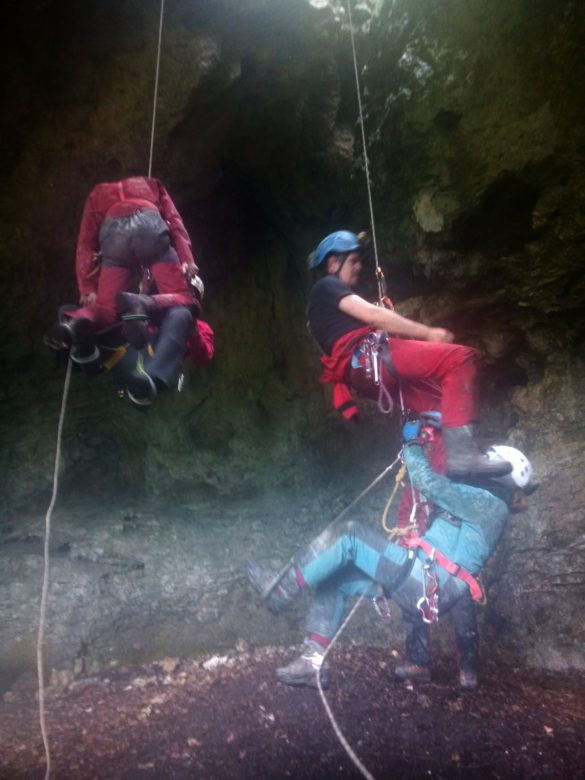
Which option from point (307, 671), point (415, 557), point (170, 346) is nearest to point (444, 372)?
point (415, 557)

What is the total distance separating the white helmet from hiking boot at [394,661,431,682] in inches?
50.2

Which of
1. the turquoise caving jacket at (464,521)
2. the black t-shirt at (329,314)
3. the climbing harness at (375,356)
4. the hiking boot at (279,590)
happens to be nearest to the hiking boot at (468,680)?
the turquoise caving jacket at (464,521)

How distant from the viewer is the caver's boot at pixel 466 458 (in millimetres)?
3158

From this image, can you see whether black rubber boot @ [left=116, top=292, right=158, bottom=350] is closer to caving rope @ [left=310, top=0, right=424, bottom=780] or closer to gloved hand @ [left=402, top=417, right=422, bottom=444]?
caving rope @ [left=310, top=0, right=424, bottom=780]

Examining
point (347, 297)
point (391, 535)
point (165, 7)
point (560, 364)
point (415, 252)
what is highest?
point (165, 7)

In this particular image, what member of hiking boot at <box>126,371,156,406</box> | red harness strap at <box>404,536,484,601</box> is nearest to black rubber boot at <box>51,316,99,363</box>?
hiking boot at <box>126,371,156,406</box>

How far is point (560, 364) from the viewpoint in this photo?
408cm

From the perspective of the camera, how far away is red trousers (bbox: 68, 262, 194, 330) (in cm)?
278

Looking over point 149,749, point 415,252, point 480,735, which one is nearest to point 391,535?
point 480,735

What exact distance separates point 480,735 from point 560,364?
8.63 feet

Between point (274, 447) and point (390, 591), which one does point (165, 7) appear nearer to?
point (274, 447)

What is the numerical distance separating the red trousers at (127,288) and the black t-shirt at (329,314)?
2.81 ft

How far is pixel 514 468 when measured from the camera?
3.31 meters

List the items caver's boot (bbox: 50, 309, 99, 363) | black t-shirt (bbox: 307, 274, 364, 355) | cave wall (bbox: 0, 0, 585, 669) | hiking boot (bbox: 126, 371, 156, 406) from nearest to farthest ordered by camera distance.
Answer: caver's boot (bbox: 50, 309, 99, 363)
hiking boot (bbox: 126, 371, 156, 406)
black t-shirt (bbox: 307, 274, 364, 355)
cave wall (bbox: 0, 0, 585, 669)
